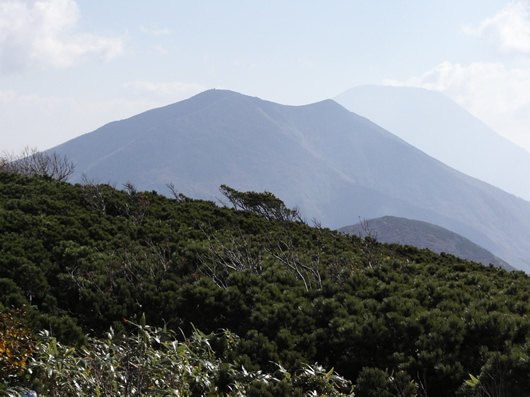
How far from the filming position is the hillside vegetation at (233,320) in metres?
4.32

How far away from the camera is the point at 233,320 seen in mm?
6078

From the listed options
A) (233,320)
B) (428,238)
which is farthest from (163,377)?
(428,238)

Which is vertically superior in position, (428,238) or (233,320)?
(233,320)

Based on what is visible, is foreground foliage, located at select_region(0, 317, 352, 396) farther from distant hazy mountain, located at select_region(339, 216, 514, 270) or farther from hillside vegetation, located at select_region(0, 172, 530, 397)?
distant hazy mountain, located at select_region(339, 216, 514, 270)

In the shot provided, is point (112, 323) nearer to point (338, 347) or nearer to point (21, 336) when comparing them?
point (21, 336)

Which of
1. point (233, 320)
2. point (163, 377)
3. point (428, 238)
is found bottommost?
point (428, 238)

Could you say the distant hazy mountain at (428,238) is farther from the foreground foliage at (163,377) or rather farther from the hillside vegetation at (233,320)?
the foreground foliage at (163,377)

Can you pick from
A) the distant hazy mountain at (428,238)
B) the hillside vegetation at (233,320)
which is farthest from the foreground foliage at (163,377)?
the distant hazy mountain at (428,238)

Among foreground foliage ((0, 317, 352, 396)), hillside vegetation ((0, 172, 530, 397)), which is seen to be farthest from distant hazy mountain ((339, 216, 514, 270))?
foreground foliage ((0, 317, 352, 396))

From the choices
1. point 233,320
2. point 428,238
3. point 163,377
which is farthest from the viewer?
point 428,238

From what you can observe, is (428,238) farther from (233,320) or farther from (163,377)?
(163,377)

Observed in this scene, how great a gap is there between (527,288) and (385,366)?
393cm

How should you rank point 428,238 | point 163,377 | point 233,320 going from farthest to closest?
point 428,238
point 233,320
point 163,377

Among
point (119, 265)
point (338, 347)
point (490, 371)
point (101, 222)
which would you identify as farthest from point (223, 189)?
point (490, 371)
